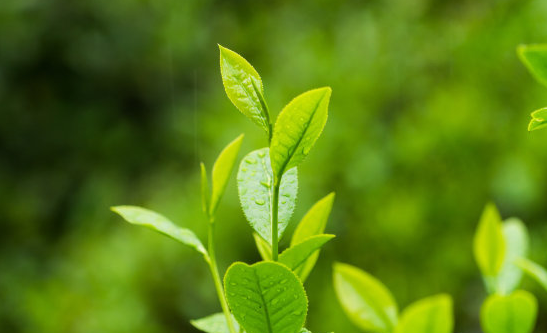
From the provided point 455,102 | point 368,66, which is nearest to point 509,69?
point 455,102

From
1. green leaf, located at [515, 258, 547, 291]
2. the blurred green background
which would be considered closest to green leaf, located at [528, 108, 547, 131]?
green leaf, located at [515, 258, 547, 291]

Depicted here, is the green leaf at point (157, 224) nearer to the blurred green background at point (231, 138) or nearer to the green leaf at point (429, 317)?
the green leaf at point (429, 317)

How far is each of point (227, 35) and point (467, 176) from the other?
147 cm

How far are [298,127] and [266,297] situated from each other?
0.07m

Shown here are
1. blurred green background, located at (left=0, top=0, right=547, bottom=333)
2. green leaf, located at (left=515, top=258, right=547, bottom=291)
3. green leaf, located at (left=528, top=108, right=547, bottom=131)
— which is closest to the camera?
green leaf, located at (left=528, top=108, right=547, bottom=131)

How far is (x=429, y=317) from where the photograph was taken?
1.03ft

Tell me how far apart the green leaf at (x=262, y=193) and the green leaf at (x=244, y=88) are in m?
0.05

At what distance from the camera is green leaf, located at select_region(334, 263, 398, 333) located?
395mm

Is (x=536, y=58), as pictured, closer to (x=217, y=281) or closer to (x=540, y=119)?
(x=540, y=119)

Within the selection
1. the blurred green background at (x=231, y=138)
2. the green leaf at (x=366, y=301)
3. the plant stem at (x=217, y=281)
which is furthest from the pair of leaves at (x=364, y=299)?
the blurred green background at (x=231, y=138)

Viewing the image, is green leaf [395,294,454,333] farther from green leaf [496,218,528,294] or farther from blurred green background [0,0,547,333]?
blurred green background [0,0,547,333]

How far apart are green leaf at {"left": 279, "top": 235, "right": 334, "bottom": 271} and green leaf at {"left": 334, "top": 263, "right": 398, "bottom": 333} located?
0.11 meters

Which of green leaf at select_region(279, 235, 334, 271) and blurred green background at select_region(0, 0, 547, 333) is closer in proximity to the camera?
green leaf at select_region(279, 235, 334, 271)

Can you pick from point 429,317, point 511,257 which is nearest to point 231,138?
point 511,257
